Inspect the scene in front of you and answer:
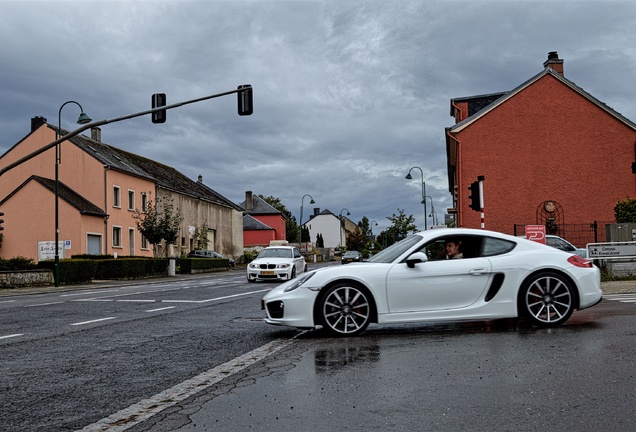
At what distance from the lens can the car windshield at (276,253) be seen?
2904cm

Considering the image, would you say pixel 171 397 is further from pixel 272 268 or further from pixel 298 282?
pixel 272 268

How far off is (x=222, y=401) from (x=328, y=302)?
3.47 metres

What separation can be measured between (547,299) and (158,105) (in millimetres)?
15055

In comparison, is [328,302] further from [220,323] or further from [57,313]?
[57,313]

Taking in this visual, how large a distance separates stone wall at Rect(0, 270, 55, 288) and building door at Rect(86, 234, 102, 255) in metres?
13.1

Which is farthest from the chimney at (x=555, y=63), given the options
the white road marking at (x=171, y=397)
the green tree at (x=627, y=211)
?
the white road marking at (x=171, y=397)

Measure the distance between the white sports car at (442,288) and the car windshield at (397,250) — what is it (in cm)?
3

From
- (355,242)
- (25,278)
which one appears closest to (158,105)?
(25,278)

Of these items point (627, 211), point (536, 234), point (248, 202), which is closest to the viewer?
point (536, 234)

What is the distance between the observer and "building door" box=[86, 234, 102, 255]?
43469mm

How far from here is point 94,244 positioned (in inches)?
1743

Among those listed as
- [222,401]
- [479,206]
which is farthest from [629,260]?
[222,401]

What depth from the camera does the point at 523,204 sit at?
117ft

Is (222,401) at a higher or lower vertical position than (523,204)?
lower
